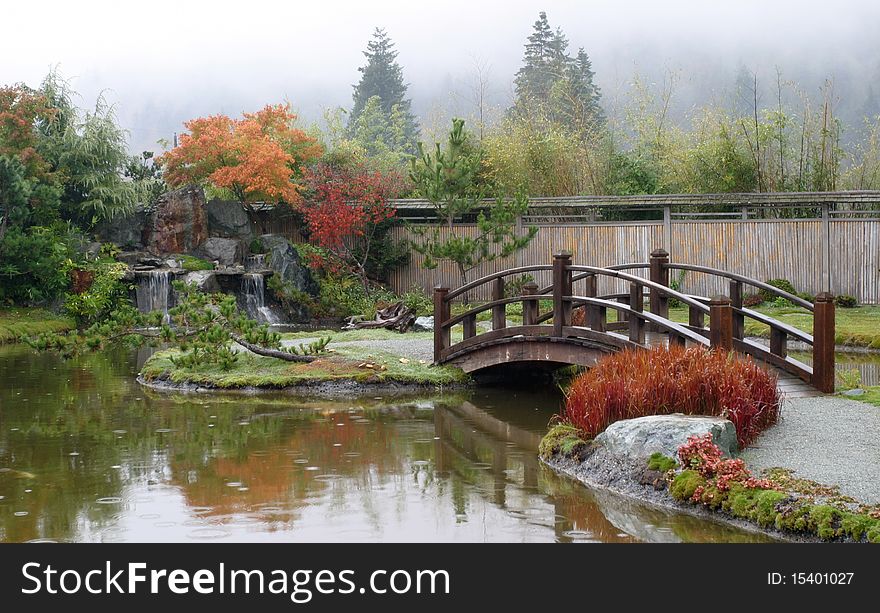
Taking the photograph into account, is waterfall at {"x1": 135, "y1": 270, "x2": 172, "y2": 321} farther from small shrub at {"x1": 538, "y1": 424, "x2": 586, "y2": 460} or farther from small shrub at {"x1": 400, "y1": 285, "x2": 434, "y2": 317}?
small shrub at {"x1": 538, "y1": 424, "x2": 586, "y2": 460}

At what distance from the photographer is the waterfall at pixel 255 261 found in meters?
26.4

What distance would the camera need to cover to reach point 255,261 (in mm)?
26484

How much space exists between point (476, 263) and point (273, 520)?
16.6 meters

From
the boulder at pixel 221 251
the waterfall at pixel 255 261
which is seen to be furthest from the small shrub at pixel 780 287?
the boulder at pixel 221 251

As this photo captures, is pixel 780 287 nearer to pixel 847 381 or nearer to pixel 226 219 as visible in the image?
pixel 847 381

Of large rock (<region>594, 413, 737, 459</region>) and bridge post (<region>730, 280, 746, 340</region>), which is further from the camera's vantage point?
bridge post (<region>730, 280, 746, 340</region>)

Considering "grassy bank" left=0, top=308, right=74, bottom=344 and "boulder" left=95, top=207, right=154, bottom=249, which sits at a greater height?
"boulder" left=95, top=207, right=154, bottom=249

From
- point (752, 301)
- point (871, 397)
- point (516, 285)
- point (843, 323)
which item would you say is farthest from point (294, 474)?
point (516, 285)

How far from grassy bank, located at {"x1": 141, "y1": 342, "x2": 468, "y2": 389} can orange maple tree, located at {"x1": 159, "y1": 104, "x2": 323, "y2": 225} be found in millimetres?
10840

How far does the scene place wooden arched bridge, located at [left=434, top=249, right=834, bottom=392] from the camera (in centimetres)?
1132

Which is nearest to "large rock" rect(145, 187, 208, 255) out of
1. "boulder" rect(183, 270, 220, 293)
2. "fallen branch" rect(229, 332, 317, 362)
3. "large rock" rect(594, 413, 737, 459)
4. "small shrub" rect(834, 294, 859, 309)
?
"boulder" rect(183, 270, 220, 293)

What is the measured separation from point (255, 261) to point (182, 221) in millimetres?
2134
